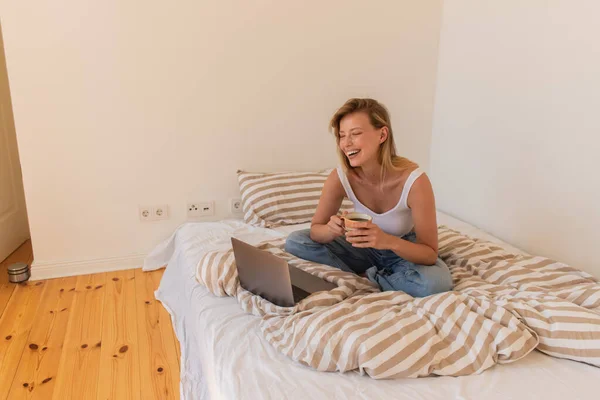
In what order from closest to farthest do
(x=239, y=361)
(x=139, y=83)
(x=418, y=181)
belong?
(x=239, y=361) → (x=418, y=181) → (x=139, y=83)

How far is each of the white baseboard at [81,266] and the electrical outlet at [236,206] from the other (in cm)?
52

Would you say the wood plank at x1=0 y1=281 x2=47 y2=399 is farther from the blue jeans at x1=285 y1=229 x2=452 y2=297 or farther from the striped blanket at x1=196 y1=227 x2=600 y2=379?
the blue jeans at x1=285 y1=229 x2=452 y2=297

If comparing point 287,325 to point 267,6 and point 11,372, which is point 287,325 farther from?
point 267,6

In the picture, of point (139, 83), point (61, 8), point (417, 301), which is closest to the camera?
point (417, 301)

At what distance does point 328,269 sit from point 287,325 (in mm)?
370

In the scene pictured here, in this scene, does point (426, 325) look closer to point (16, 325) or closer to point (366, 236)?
point (366, 236)

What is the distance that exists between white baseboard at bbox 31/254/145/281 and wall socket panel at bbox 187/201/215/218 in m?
0.33

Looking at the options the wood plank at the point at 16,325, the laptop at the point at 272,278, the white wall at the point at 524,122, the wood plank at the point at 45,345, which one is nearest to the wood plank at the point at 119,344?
the wood plank at the point at 45,345

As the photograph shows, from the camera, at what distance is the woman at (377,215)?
139 cm

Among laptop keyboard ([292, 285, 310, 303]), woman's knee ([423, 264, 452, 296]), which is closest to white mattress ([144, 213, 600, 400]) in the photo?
laptop keyboard ([292, 285, 310, 303])

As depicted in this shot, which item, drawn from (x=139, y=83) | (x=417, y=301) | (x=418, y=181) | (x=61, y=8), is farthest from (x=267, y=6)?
(x=417, y=301)

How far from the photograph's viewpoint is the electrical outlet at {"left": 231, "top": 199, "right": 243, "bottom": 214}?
2.43 m

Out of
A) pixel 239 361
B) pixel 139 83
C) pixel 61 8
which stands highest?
pixel 61 8

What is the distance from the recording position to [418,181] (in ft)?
4.74
